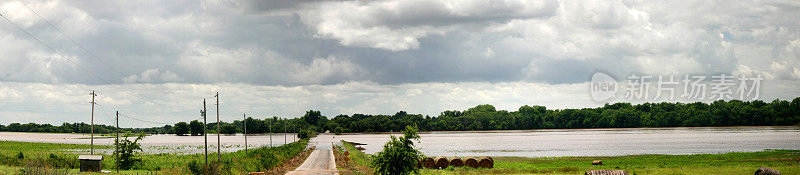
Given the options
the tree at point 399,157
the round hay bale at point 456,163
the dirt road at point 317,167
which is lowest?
the dirt road at point 317,167

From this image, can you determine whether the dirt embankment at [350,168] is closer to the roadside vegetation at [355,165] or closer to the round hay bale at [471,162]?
the roadside vegetation at [355,165]

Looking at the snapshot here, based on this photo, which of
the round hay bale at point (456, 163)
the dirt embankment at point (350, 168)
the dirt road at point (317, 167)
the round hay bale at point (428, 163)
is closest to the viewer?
the dirt embankment at point (350, 168)

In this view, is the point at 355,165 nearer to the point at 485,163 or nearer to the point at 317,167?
the point at 317,167

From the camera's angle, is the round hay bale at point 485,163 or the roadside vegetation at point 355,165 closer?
the roadside vegetation at point 355,165

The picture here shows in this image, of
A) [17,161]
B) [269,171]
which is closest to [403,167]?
[269,171]

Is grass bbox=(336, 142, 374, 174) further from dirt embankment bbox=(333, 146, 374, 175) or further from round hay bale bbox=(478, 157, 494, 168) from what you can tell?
round hay bale bbox=(478, 157, 494, 168)

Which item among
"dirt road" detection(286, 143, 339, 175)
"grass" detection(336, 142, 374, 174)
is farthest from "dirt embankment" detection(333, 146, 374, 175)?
"dirt road" detection(286, 143, 339, 175)

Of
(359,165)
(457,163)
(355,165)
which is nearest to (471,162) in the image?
(457,163)

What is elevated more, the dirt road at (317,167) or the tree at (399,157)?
the tree at (399,157)

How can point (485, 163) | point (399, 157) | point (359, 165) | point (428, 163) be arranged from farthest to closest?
point (359, 165) < point (485, 163) < point (428, 163) < point (399, 157)

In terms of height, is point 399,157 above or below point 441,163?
above

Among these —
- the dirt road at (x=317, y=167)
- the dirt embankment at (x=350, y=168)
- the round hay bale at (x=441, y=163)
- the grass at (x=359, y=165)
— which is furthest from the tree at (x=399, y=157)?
the round hay bale at (x=441, y=163)

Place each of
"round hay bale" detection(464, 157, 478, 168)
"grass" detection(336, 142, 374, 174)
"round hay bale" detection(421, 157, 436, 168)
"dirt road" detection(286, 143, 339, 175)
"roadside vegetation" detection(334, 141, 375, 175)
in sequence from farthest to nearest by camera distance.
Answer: "round hay bale" detection(464, 157, 478, 168) → "round hay bale" detection(421, 157, 436, 168) → "dirt road" detection(286, 143, 339, 175) → "grass" detection(336, 142, 374, 174) → "roadside vegetation" detection(334, 141, 375, 175)

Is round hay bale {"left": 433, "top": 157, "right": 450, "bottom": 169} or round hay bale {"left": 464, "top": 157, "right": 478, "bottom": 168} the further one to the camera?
round hay bale {"left": 464, "top": 157, "right": 478, "bottom": 168}
